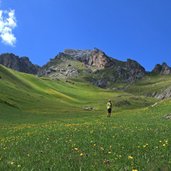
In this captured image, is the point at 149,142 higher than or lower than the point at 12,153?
higher

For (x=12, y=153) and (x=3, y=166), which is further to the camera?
(x=12, y=153)

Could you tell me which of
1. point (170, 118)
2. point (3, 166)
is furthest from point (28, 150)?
point (170, 118)

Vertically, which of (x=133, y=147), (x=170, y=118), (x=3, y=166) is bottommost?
(x=3, y=166)

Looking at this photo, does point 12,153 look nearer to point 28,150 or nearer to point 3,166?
point 28,150

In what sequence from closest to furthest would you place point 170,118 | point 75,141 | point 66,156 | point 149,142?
1. point 66,156
2. point 149,142
3. point 75,141
4. point 170,118

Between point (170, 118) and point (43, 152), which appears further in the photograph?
point (170, 118)

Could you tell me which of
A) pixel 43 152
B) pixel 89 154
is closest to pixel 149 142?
pixel 89 154

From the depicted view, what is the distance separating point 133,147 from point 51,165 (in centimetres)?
563

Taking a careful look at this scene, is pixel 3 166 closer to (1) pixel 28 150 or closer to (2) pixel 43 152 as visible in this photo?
(2) pixel 43 152

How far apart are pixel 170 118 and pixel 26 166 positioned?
98.2ft

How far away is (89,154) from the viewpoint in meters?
19.2

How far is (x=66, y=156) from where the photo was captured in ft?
62.3

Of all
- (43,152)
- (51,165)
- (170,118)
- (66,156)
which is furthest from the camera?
(170,118)

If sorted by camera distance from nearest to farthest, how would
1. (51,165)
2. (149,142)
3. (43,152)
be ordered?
(51,165), (43,152), (149,142)
